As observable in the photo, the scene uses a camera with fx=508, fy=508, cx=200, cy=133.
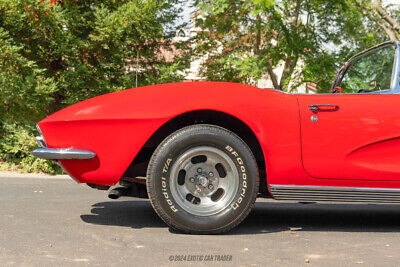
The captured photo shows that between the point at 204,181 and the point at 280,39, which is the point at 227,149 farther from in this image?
the point at 280,39

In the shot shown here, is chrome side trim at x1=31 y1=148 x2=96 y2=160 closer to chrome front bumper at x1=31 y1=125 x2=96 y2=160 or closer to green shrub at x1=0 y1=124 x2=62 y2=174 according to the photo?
chrome front bumper at x1=31 y1=125 x2=96 y2=160

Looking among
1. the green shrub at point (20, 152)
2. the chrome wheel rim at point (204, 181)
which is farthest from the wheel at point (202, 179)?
the green shrub at point (20, 152)

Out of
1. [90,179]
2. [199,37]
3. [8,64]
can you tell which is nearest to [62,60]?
[8,64]

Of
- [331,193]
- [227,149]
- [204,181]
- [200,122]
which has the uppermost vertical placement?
[200,122]

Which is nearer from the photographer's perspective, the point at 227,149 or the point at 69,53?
the point at 227,149

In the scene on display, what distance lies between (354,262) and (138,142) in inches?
67.2

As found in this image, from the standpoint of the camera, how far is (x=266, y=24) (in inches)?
596

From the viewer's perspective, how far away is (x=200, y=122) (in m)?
4.05

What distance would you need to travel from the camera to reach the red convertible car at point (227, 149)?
374 cm

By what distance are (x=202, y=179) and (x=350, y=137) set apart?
1149mm

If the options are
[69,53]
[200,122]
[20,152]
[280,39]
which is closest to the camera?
[200,122]

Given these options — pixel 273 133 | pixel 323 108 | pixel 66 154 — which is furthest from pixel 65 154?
pixel 323 108

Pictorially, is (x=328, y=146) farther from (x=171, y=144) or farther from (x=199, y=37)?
(x=199, y=37)

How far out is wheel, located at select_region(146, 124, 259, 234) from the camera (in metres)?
3.72
